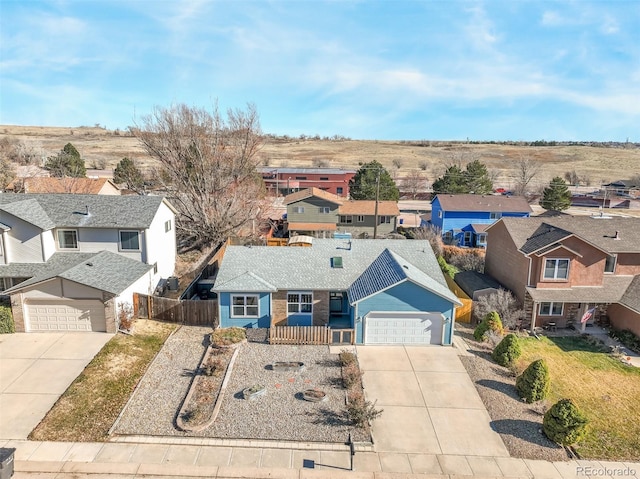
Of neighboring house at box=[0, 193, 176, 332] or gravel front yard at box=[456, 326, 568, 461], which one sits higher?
neighboring house at box=[0, 193, 176, 332]

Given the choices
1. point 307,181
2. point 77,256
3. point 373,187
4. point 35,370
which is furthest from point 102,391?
point 307,181

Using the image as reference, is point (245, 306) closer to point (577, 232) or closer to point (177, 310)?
point (177, 310)

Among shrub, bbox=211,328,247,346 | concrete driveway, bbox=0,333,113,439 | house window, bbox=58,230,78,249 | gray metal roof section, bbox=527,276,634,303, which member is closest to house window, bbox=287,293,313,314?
shrub, bbox=211,328,247,346

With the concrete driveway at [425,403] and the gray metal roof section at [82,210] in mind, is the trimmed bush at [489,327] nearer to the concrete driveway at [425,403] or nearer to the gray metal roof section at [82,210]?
the concrete driveway at [425,403]

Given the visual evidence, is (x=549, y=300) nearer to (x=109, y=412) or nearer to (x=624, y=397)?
(x=624, y=397)

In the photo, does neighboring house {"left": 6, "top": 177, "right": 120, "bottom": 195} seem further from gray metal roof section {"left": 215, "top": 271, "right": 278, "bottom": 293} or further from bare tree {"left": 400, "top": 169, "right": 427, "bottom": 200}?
bare tree {"left": 400, "top": 169, "right": 427, "bottom": 200}

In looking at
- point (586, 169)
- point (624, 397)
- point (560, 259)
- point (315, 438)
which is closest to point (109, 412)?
point (315, 438)

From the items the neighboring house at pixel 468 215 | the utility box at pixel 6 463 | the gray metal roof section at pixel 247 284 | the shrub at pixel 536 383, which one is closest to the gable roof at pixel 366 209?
the neighboring house at pixel 468 215
